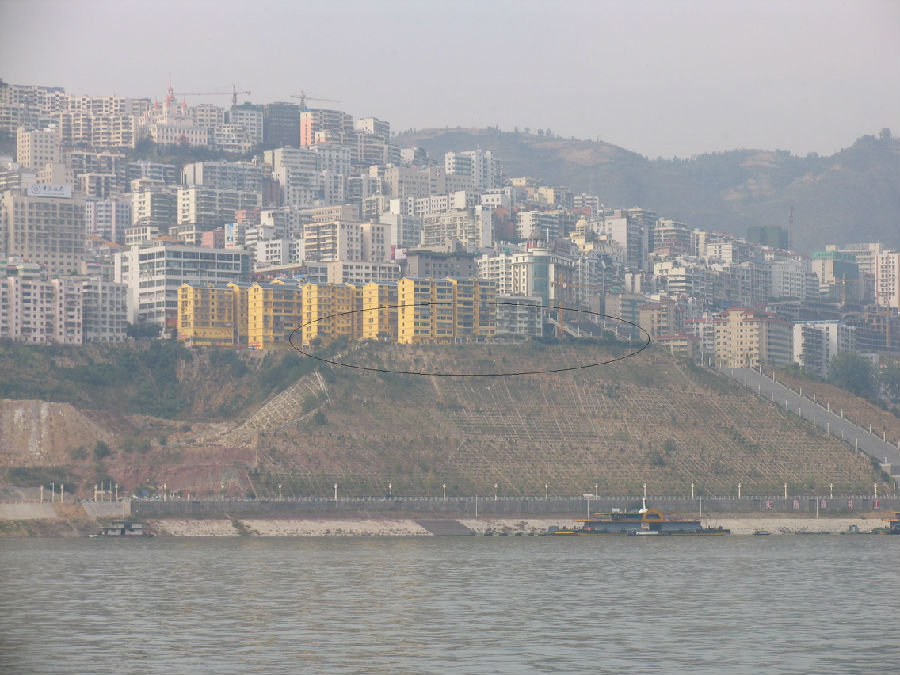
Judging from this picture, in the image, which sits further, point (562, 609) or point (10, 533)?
point (10, 533)

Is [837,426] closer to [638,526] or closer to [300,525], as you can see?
[638,526]

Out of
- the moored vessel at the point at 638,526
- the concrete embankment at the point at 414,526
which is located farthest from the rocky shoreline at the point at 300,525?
the moored vessel at the point at 638,526

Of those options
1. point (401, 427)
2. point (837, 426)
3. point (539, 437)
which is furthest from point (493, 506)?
point (837, 426)

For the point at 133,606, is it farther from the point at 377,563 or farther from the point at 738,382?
the point at 738,382

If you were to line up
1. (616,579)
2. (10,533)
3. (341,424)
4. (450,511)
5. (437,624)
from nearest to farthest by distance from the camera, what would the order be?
(437,624)
(616,579)
(10,533)
(450,511)
(341,424)

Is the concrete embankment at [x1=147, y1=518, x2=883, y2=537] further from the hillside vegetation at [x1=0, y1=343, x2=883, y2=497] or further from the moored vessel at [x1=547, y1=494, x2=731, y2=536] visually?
the hillside vegetation at [x1=0, y1=343, x2=883, y2=497]

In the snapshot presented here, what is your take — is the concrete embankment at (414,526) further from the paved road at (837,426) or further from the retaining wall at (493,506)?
the paved road at (837,426)

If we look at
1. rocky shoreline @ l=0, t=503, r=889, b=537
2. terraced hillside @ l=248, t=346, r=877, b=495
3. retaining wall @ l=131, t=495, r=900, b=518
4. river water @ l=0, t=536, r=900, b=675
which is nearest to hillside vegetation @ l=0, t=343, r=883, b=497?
terraced hillside @ l=248, t=346, r=877, b=495

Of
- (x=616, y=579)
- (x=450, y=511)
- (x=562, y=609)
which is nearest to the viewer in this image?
(x=562, y=609)

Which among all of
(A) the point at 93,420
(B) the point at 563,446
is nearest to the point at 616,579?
(B) the point at 563,446
